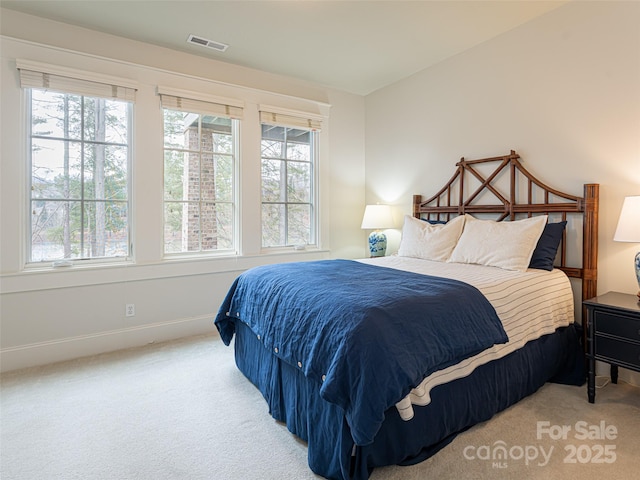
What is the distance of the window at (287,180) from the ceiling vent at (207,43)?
0.73 meters

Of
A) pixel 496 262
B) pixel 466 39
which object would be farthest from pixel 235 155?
pixel 496 262

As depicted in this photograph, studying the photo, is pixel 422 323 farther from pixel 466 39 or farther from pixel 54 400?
pixel 466 39

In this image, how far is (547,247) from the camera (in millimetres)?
2561

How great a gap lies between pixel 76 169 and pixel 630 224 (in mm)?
4083

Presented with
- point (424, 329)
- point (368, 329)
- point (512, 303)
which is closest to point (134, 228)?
point (368, 329)

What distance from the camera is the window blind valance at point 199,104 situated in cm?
327

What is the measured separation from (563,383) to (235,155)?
3473 millimetres

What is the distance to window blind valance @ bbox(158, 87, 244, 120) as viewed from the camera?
10.7 ft

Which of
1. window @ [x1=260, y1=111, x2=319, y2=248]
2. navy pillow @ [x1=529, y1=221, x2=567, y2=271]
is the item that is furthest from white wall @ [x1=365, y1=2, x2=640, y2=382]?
window @ [x1=260, y1=111, x2=319, y2=248]

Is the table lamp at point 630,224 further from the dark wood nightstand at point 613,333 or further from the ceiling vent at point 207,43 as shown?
the ceiling vent at point 207,43

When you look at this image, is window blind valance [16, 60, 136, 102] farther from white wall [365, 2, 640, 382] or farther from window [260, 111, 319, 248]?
white wall [365, 2, 640, 382]

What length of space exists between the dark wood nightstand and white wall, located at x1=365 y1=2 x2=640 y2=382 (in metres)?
0.51

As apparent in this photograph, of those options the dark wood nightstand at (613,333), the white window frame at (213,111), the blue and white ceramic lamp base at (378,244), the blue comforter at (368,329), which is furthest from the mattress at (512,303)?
the white window frame at (213,111)

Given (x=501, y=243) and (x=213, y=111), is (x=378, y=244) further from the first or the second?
(x=213, y=111)
